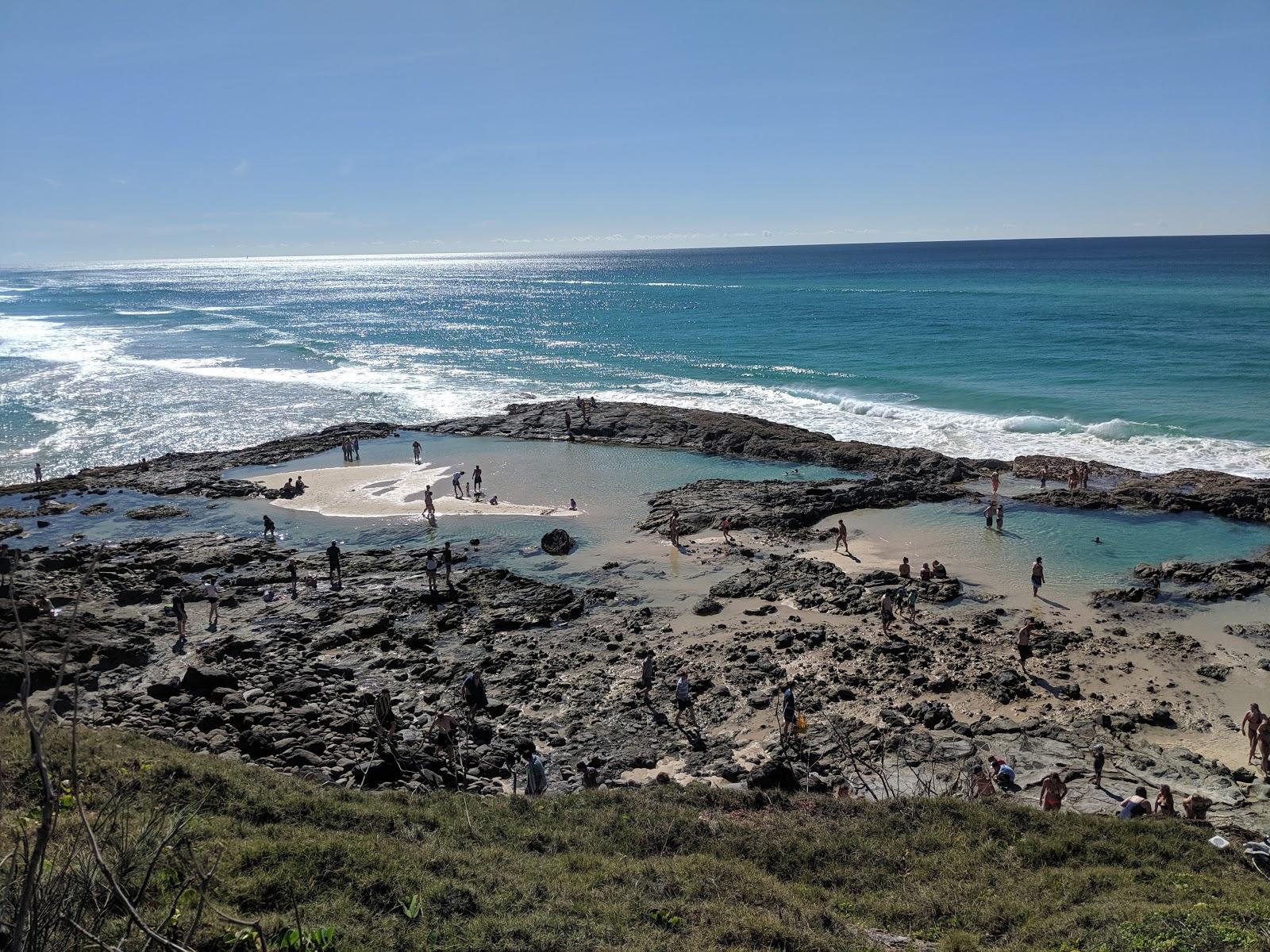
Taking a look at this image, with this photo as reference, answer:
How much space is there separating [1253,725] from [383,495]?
26752mm

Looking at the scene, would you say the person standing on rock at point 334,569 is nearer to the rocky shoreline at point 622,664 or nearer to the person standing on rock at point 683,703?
the rocky shoreline at point 622,664

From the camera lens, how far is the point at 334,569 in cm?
2300

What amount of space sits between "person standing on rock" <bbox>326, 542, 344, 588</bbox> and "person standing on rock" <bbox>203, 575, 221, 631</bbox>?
2.75 meters

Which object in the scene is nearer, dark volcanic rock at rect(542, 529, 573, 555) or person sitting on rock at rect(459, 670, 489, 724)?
person sitting on rock at rect(459, 670, 489, 724)

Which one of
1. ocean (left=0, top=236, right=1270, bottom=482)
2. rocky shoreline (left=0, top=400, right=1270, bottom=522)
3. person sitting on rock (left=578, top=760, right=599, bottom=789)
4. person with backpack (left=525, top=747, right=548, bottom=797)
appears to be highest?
ocean (left=0, top=236, right=1270, bottom=482)

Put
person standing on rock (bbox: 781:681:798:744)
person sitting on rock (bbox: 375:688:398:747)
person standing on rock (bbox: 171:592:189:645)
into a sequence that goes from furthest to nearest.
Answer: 1. person standing on rock (bbox: 171:592:189:645)
2. person standing on rock (bbox: 781:681:798:744)
3. person sitting on rock (bbox: 375:688:398:747)

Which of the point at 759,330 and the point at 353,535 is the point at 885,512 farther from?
the point at 759,330

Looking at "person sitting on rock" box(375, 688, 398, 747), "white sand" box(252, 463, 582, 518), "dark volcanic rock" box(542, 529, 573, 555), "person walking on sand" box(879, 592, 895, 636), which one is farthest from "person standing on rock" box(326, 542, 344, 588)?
"person walking on sand" box(879, 592, 895, 636)

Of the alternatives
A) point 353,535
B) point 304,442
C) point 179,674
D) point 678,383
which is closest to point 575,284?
point 678,383

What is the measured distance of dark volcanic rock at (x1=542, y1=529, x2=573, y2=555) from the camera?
25219 mm

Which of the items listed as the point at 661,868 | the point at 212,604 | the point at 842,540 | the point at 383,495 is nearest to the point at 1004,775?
the point at 661,868

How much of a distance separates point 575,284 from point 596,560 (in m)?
138

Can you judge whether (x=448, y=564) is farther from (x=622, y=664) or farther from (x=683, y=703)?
(x=683, y=703)

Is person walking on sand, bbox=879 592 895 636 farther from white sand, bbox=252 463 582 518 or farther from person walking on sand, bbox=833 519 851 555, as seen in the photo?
white sand, bbox=252 463 582 518
